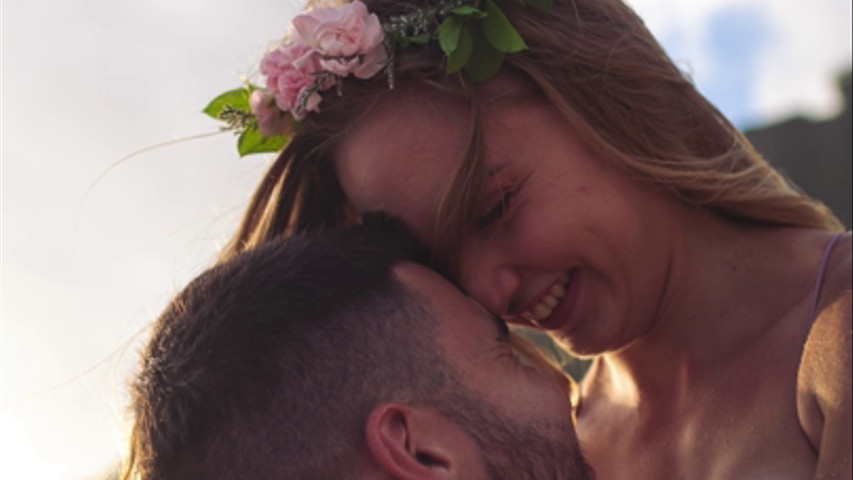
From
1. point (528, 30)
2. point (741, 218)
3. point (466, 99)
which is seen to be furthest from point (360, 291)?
point (741, 218)

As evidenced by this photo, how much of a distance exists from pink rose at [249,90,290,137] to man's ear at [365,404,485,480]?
4.57 ft

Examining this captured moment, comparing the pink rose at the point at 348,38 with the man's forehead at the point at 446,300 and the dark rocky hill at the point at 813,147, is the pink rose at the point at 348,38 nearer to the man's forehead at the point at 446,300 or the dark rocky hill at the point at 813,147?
the man's forehead at the point at 446,300

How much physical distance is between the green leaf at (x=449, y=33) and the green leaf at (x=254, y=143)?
0.77 meters

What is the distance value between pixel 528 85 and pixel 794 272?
101 centimetres

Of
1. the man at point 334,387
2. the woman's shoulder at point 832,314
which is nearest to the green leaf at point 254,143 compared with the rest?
the man at point 334,387

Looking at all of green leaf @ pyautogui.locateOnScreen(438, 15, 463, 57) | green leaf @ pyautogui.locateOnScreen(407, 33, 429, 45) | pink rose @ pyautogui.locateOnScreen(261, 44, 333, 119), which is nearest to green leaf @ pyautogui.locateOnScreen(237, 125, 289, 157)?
pink rose @ pyautogui.locateOnScreen(261, 44, 333, 119)

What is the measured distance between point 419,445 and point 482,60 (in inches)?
52.6

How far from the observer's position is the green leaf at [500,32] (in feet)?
10.8

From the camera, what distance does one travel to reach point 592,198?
3.30 meters

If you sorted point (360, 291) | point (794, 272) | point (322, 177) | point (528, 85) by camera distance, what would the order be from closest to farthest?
point (360, 291) → point (794, 272) → point (528, 85) → point (322, 177)

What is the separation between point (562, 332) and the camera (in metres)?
3.47

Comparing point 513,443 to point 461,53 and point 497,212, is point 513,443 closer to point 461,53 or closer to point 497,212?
point 497,212

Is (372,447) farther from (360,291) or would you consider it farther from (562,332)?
(562,332)

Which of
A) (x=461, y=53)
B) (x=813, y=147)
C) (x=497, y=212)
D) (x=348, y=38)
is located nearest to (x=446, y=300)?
(x=497, y=212)
